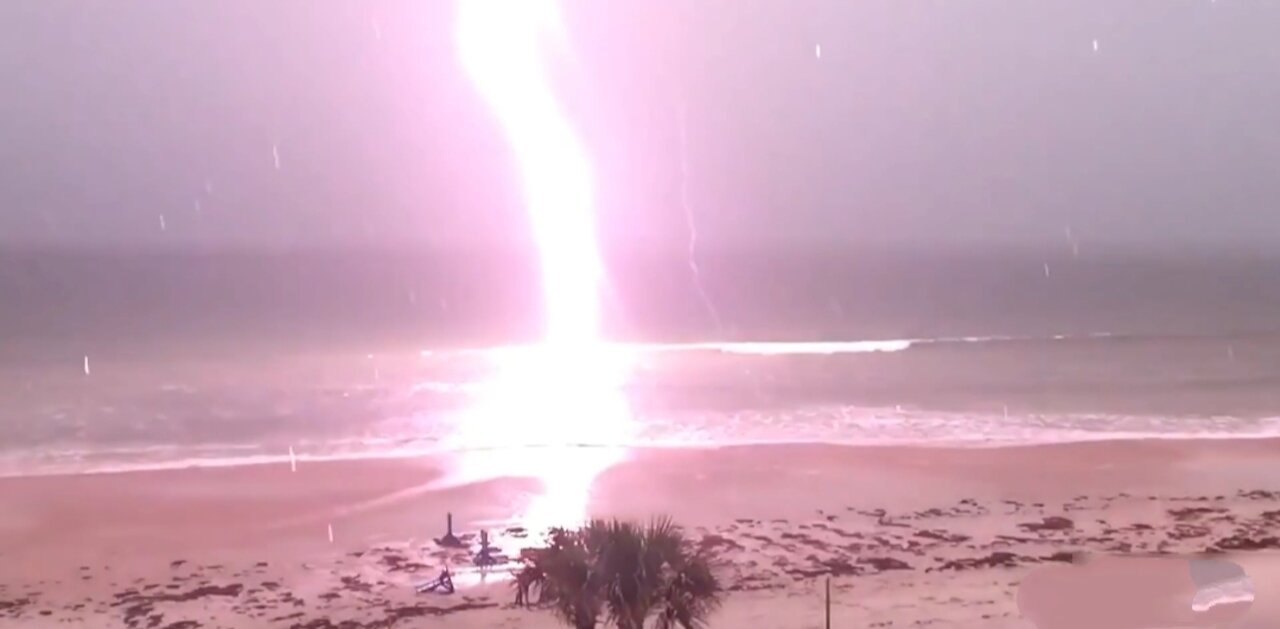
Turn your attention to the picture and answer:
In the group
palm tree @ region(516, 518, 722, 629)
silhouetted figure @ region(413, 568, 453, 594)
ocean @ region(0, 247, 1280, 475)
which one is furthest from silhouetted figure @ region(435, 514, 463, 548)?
ocean @ region(0, 247, 1280, 475)

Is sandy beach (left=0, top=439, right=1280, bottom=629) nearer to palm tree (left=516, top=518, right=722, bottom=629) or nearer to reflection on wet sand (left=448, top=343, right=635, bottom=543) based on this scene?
reflection on wet sand (left=448, top=343, right=635, bottom=543)

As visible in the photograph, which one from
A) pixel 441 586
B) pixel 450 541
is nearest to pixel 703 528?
pixel 450 541

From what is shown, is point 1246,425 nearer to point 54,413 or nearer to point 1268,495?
point 1268,495

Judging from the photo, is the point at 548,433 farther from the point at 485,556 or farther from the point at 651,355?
the point at 651,355

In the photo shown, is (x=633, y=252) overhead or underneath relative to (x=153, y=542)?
overhead

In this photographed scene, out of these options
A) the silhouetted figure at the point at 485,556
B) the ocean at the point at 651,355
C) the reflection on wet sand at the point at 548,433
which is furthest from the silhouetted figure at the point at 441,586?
the ocean at the point at 651,355

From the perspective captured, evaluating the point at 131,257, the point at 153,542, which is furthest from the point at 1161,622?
the point at 131,257
